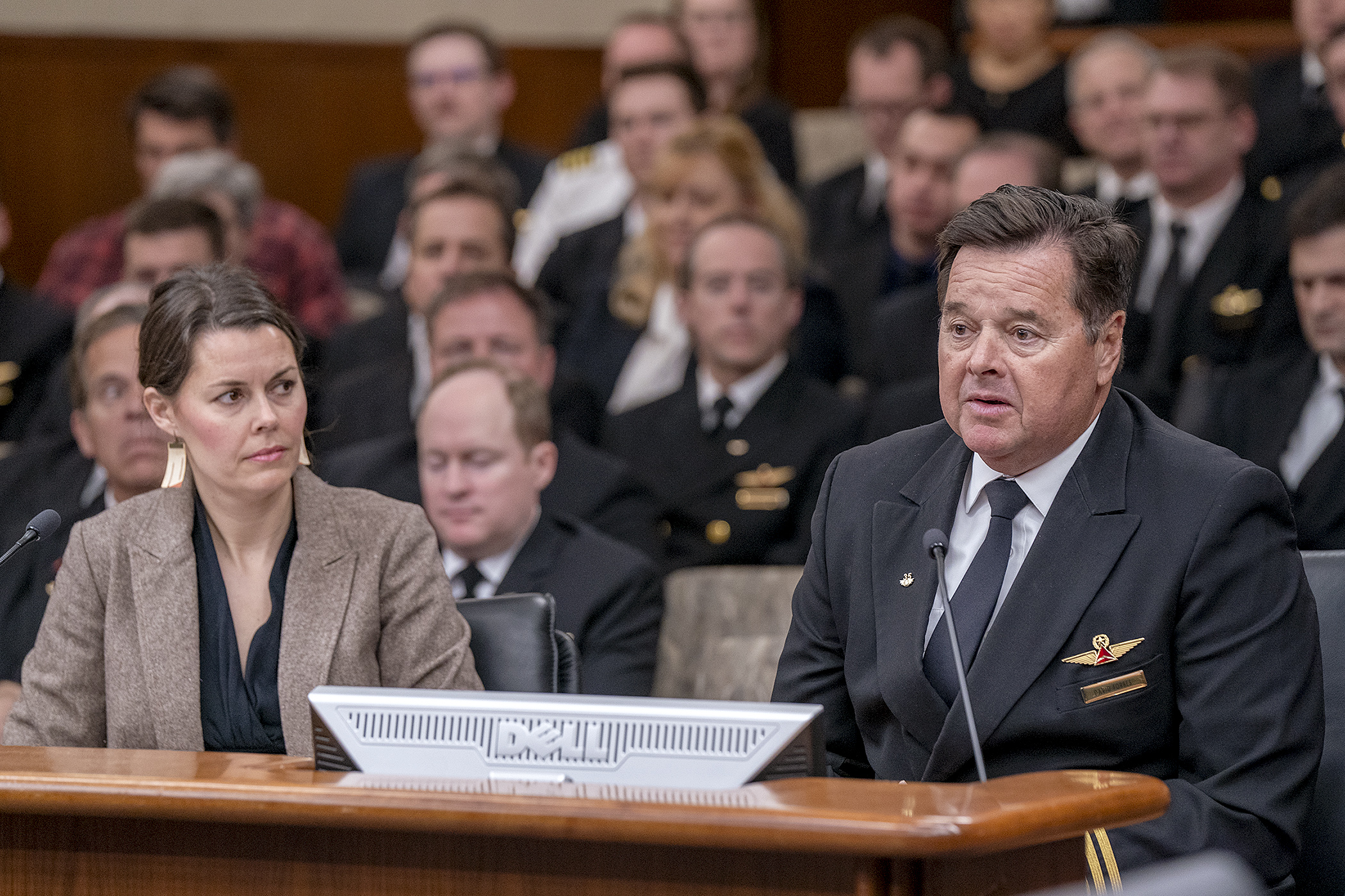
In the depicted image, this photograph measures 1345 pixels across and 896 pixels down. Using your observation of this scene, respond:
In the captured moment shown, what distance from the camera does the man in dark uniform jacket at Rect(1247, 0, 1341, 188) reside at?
4.11 m

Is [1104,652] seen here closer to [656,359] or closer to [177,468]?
[177,468]

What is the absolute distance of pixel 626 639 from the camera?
266 cm

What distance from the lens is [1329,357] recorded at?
301cm

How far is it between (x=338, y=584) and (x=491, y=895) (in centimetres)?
71

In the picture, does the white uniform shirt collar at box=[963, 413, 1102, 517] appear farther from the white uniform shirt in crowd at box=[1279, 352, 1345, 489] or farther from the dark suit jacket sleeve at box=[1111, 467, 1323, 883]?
the white uniform shirt in crowd at box=[1279, 352, 1345, 489]

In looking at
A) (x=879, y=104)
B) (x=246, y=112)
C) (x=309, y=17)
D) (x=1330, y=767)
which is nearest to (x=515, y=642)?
(x=1330, y=767)

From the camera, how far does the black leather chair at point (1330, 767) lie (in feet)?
5.73

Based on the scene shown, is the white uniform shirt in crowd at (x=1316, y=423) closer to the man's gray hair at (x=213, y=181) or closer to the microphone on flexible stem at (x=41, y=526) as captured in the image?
the microphone on flexible stem at (x=41, y=526)

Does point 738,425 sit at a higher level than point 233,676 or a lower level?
higher

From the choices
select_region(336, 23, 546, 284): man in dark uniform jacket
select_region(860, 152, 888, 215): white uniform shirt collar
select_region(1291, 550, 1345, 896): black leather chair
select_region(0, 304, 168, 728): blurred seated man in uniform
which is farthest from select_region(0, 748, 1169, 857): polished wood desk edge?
select_region(860, 152, 888, 215): white uniform shirt collar

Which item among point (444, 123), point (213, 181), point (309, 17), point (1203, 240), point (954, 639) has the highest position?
point (309, 17)

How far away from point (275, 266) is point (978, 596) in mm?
3188

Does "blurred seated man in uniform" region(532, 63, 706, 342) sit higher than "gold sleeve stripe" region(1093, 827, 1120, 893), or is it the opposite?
"blurred seated man in uniform" region(532, 63, 706, 342)

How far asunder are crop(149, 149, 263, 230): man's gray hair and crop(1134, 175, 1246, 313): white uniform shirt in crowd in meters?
2.34
